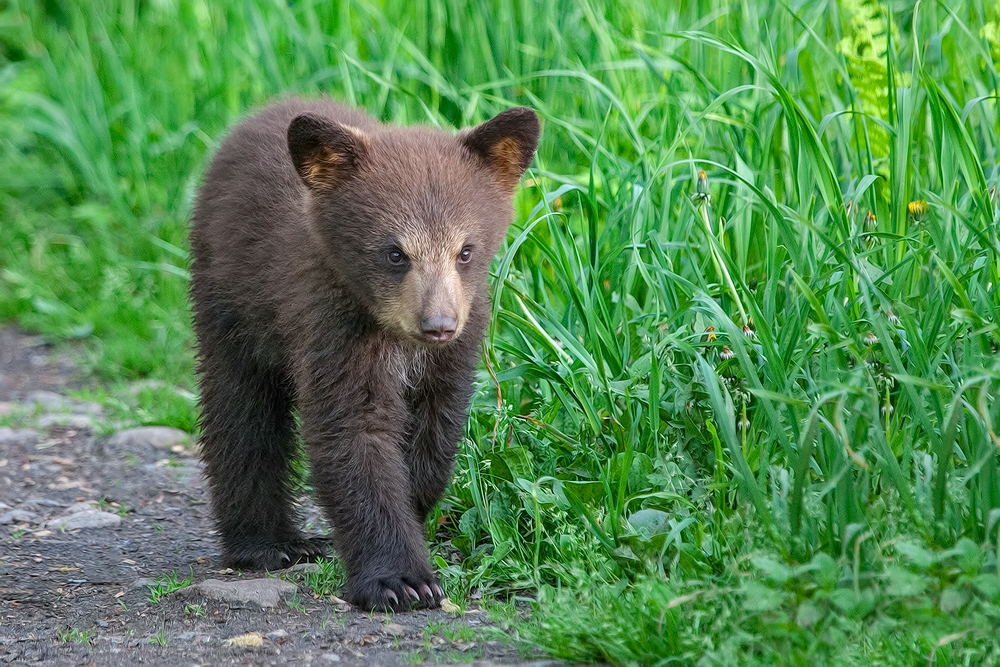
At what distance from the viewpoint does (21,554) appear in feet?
14.3

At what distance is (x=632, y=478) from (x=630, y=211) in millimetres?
1117

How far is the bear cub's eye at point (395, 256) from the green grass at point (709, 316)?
0.42 metres

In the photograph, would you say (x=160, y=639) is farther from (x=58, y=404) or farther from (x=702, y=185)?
(x=58, y=404)

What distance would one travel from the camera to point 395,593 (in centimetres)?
364

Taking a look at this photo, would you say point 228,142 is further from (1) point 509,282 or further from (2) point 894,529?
(2) point 894,529

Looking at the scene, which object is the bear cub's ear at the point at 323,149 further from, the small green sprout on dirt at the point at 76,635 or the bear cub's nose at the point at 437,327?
the small green sprout on dirt at the point at 76,635

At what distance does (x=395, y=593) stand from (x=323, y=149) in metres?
1.36

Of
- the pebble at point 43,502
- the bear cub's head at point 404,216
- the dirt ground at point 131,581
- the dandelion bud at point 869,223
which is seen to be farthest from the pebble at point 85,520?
the dandelion bud at point 869,223

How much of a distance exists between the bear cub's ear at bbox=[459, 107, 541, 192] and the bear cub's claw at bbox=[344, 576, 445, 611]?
1342 mm

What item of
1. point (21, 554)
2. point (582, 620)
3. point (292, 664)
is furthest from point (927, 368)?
point (21, 554)

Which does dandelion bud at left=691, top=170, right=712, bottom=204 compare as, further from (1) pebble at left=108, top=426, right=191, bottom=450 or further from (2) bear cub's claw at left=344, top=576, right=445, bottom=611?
(1) pebble at left=108, top=426, right=191, bottom=450

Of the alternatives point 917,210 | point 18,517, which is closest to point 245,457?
point 18,517

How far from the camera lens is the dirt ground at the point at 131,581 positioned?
3352 mm

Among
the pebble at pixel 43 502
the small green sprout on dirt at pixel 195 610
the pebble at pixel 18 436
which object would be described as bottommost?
the pebble at pixel 43 502
